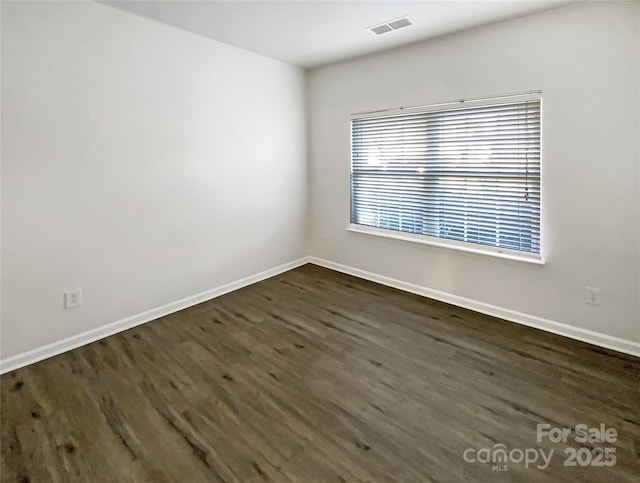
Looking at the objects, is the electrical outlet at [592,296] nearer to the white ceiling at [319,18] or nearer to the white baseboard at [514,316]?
the white baseboard at [514,316]

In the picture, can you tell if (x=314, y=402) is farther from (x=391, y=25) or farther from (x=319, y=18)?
(x=391, y=25)

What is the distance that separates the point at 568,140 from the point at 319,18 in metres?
2.17

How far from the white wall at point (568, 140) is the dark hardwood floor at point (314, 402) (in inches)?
13.4

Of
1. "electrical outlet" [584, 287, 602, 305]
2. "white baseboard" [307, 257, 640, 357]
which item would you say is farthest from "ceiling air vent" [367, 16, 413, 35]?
"electrical outlet" [584, 287, 602, 305]

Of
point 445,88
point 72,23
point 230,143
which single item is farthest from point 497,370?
point 72,23

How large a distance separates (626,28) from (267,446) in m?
3.47

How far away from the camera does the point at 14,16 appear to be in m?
2.31

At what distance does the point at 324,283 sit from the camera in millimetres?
4148

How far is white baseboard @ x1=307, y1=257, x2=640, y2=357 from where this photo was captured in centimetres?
265

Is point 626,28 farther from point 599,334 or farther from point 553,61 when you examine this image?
point 599,334

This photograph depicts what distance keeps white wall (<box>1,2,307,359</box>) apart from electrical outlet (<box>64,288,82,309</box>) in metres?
0.04

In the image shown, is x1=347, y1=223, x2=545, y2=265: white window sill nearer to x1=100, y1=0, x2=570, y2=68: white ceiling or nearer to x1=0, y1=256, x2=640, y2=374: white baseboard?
x1=0, y1=256, x2=640, y2=374: white baseboard

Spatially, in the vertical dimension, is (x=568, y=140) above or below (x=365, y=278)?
above

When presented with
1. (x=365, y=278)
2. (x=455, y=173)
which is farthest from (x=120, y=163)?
(x=455, y=173)
